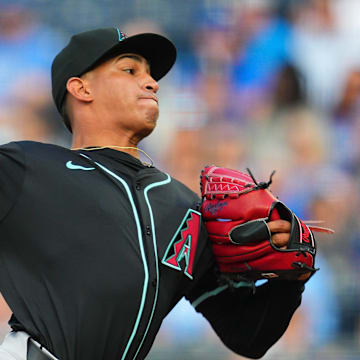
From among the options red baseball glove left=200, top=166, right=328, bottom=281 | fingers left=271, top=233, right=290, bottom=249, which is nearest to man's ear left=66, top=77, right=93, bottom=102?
red baseball glove left=200, top=166, right=328, bottom=281

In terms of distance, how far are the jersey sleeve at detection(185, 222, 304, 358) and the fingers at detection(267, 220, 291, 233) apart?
0.78 ft

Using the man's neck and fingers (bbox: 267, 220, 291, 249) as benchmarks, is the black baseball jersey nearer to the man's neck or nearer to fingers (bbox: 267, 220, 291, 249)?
the man's neck

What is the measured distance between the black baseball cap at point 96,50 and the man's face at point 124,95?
37mm

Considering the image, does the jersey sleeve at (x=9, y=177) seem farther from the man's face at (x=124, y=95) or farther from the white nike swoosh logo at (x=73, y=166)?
the man's face at (x=124, y=95)

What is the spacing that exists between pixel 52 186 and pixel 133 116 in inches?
15.4

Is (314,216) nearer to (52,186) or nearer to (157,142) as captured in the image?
(157,142)

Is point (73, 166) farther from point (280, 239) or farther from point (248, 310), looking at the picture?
point (248, 310)

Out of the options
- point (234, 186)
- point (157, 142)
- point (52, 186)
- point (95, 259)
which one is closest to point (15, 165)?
point (52, 186)

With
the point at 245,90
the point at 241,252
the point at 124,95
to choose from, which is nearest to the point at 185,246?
the point at 241,252

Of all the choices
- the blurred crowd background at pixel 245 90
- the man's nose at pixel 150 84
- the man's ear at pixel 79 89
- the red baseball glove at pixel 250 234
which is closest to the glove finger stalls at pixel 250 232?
the red baseball glove at pixel 250 234

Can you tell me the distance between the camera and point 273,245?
6.40 feet

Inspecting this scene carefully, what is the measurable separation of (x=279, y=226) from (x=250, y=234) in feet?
0.30

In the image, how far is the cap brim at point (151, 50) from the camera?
218 centimetres

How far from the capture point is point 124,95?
2.13 metres
